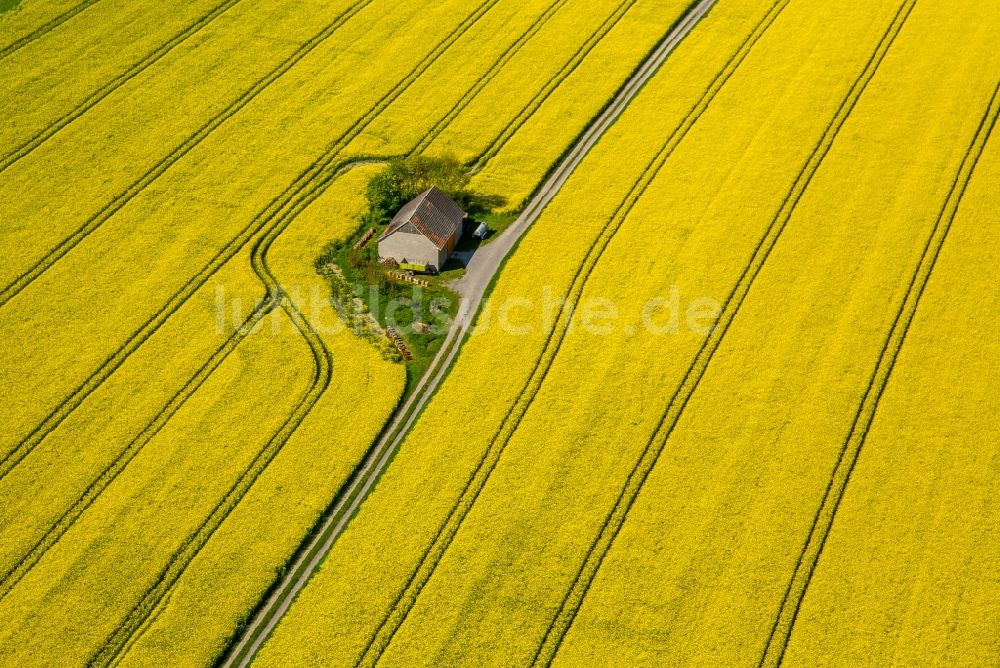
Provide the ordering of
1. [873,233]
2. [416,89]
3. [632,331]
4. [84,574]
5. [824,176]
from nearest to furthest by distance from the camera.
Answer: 1. [84,574]
2. [632,331]
3. [873,233]
4. [824,176]
5. [416,89]

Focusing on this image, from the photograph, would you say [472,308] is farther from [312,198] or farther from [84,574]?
[84,574]

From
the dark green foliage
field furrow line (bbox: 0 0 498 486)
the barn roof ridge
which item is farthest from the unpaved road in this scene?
field furrow line (bbox: 0 0 498 486)

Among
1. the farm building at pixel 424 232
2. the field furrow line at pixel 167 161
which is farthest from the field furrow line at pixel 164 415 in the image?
the field furrow line at pixel 167 161

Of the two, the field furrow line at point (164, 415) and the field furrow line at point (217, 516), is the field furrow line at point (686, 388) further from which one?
the field furrow line at point (164, 415)

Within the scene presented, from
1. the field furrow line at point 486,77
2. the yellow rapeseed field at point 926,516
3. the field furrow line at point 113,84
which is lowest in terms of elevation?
the yellow rapeseed field at point 926,516

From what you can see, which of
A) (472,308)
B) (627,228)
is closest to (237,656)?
(472,308)

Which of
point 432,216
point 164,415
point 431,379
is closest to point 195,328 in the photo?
point 164,415
